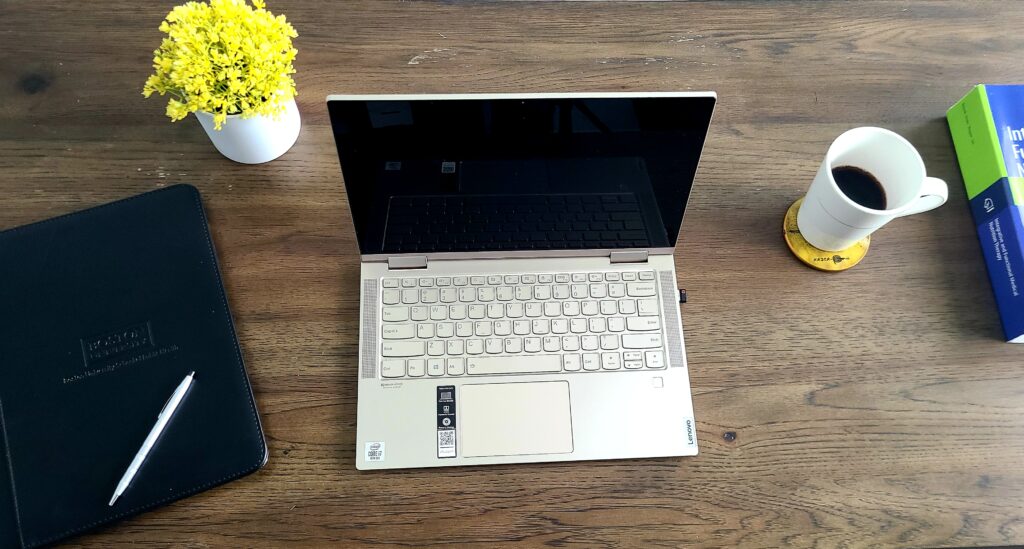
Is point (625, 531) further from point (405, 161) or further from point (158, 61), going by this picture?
point (158, 61)

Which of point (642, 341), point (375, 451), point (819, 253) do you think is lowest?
point (375, 451)

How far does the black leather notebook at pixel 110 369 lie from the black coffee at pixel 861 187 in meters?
0.71

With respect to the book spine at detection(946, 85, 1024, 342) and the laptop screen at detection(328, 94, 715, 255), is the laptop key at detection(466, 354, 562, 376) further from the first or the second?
the book spine at detection(946, 85, 1024, 342)

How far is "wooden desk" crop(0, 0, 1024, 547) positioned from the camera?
2.22 ft

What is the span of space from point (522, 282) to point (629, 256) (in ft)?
0.43

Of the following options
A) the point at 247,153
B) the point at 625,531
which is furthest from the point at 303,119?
the point at 625,531

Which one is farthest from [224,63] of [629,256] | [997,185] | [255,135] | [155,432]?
[997,185]

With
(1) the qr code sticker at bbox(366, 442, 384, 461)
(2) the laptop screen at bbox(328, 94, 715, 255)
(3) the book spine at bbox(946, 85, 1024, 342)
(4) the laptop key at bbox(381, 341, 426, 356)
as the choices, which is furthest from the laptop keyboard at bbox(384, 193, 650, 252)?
(3) the book spine at bbox(946, 85, 1024, 342)

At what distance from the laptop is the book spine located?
1.27 feet

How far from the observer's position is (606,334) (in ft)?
2.45

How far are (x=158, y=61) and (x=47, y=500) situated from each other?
1.49ft

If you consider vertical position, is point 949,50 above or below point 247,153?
above

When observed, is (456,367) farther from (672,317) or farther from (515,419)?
(672,317)

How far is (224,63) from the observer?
0.68 meters
